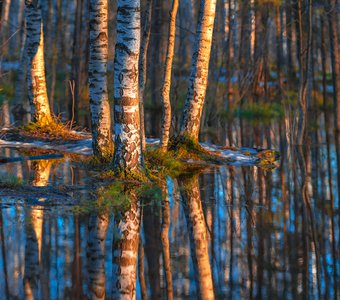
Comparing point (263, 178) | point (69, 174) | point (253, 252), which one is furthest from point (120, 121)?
point (253, 252)

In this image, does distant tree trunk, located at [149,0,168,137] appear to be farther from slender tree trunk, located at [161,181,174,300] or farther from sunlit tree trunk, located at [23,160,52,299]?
sunlit tree trunk, located at [23,160,52,299]

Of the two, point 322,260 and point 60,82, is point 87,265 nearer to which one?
point 322,260

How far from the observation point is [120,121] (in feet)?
38.0

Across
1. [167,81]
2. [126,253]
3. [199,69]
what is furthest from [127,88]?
[126,253]

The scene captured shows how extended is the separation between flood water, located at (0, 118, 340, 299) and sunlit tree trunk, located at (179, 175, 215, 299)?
1cm

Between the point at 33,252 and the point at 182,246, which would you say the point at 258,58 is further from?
the point at 33,252

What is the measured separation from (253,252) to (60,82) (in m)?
25.2

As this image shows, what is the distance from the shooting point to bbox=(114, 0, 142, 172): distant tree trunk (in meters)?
11.3

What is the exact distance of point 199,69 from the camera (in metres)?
14.5

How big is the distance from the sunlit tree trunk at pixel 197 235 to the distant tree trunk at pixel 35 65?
5.09 meters

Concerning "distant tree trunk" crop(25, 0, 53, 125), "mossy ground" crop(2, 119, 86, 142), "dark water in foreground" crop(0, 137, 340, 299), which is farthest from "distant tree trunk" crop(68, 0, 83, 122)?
"dark water in foreground" crop(0, 137, 340, 299)

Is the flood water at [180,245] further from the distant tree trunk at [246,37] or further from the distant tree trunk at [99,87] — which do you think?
the distant tree trunk at [246,37]

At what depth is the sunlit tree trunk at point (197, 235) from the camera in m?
6.89

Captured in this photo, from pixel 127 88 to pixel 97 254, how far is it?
436cm
